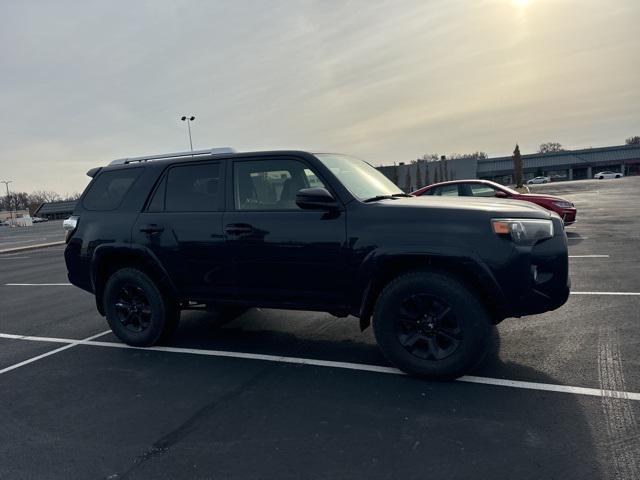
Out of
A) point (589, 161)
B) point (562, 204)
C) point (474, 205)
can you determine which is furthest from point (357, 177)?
point (589, 161)

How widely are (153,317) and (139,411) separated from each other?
152cm

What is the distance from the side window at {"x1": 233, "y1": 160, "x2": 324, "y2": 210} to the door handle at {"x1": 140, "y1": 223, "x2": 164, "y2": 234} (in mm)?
919

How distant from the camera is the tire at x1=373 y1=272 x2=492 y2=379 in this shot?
12.0 feet

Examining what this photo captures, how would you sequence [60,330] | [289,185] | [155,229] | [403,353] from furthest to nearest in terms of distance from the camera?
[60,330], [155,229], [289,185], [403,353]

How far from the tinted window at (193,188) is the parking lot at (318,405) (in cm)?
157

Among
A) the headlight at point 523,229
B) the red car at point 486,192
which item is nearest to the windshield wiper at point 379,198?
the headlight at point 523,229

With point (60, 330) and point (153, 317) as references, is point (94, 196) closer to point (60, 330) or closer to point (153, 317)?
point (153, 317)

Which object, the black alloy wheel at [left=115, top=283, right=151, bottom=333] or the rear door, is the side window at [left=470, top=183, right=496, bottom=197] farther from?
the black alloy wheel at [left=115, top=283, right=151, bottom=333]

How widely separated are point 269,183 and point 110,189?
2067mm

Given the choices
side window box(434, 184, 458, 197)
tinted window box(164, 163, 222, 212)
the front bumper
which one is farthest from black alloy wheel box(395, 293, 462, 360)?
side window box(434, 184, 458, 197)

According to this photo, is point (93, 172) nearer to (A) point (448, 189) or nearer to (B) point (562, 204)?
(A) point (448, 189)

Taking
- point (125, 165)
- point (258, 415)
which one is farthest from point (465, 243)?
point (125, 165)

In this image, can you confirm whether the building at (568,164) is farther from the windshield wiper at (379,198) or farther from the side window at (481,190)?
the windshield wiper at (379,198)

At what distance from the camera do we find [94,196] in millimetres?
5340
